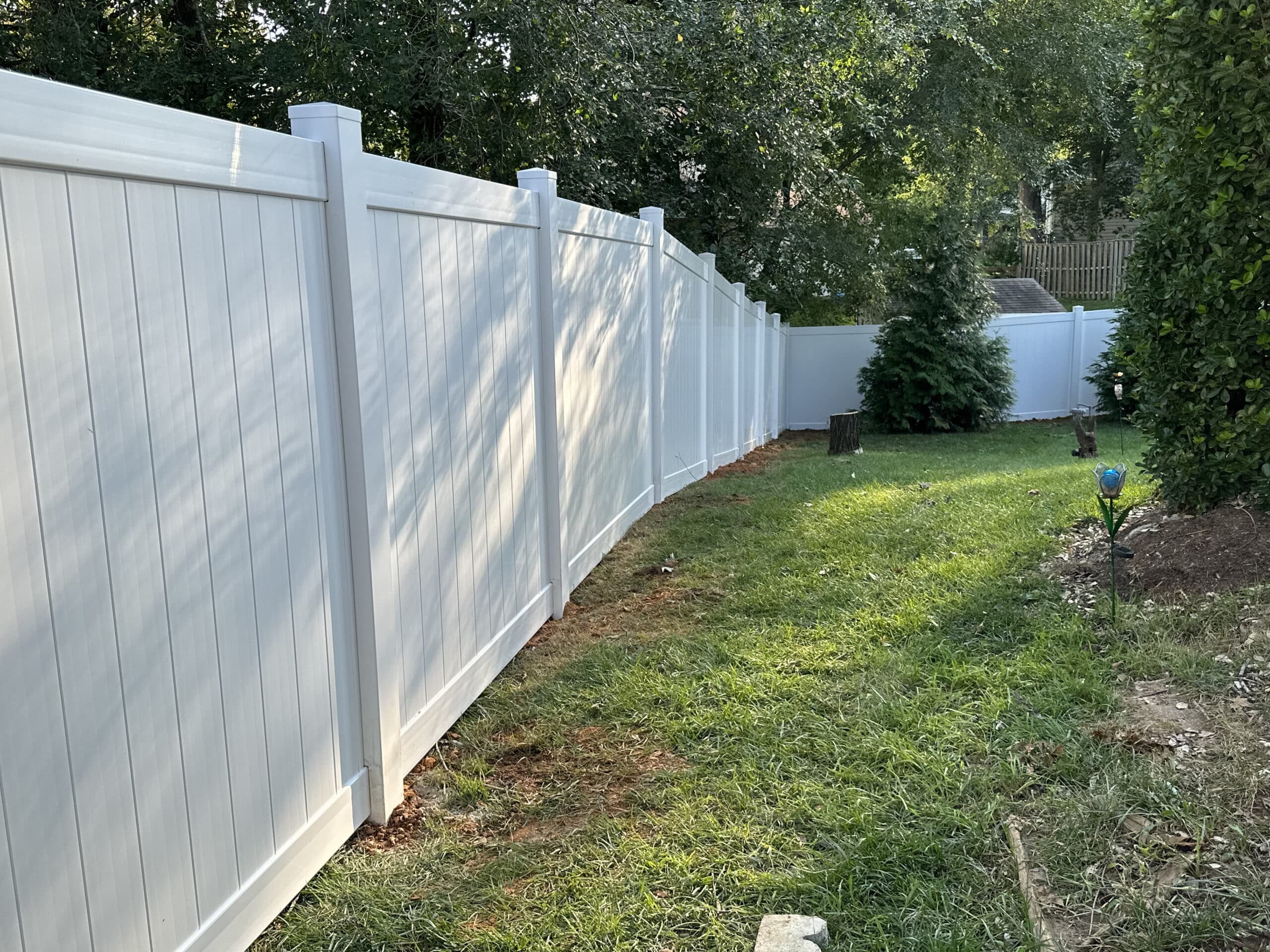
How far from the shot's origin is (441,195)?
11.0ft

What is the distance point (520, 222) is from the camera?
4.27 metres

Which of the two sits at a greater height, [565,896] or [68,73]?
[68,73]

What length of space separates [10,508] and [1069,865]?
8.36ft

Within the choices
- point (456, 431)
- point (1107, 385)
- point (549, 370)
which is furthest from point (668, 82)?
point (1107, 385)

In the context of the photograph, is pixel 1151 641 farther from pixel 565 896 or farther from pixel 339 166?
pixel 339 166

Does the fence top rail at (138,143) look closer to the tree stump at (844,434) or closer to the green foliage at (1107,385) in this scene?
the tree stump at (844,434)

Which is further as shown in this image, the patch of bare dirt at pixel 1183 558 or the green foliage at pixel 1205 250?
the green foliage at pixel 1205 250

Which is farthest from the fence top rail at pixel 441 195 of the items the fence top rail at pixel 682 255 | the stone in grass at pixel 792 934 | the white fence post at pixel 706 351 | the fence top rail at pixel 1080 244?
the fence top rail at pixel 1080 244

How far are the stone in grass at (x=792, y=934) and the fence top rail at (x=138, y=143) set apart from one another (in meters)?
2.13

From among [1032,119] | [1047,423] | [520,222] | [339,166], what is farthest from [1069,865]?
[1032,119]

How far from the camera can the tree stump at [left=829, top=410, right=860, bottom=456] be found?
11.0 metres

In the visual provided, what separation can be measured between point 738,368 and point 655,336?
13.2 ft

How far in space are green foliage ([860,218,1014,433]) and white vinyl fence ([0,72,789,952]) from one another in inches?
443

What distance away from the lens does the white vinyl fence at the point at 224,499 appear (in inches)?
65.3
